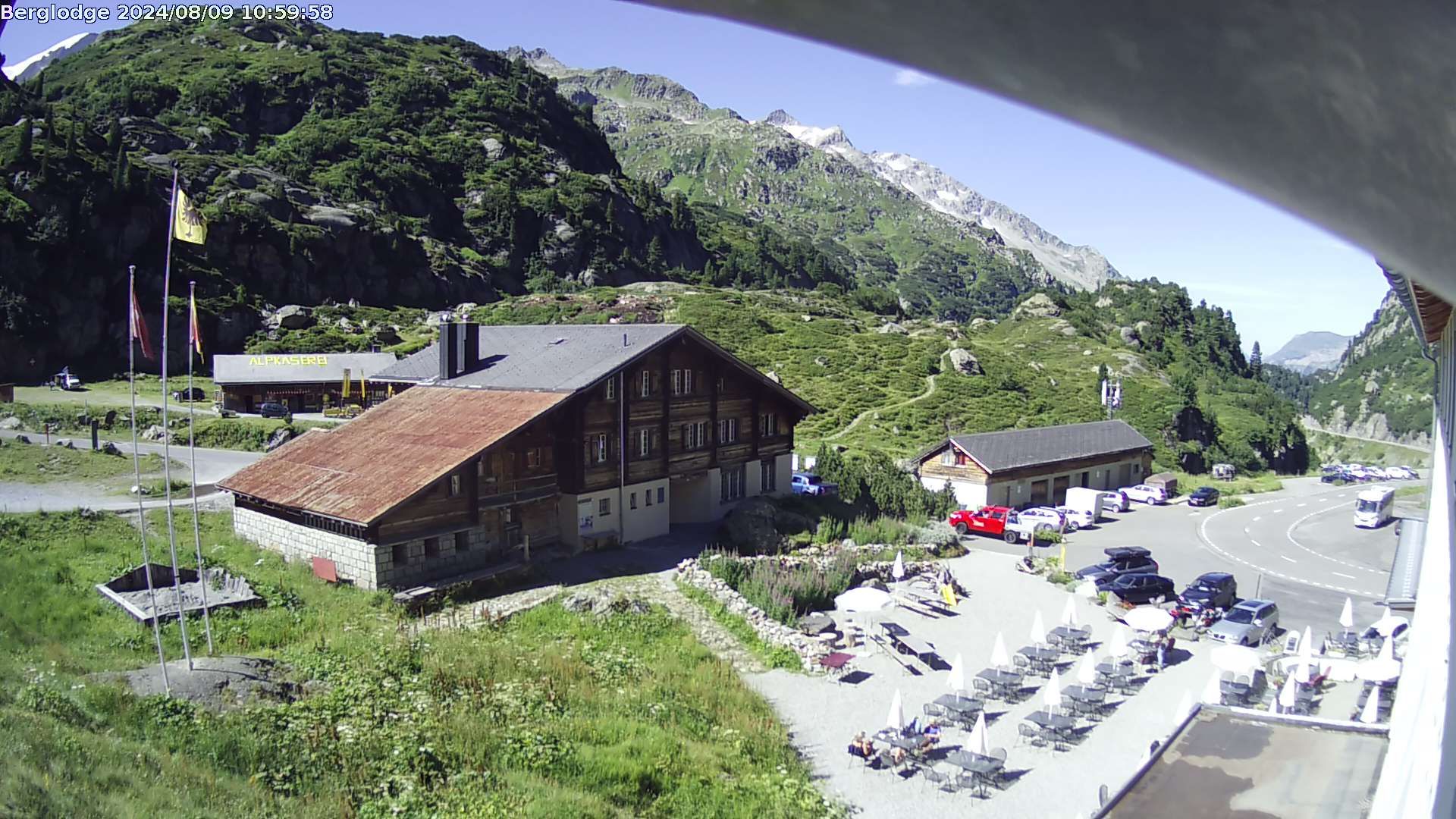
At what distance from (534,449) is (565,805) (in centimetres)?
1497

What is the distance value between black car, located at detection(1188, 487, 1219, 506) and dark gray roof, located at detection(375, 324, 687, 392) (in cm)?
3300

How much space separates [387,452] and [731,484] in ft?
41.4

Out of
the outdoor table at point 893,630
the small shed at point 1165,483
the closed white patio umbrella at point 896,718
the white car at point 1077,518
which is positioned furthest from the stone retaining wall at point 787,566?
the small shed at point 1165,483

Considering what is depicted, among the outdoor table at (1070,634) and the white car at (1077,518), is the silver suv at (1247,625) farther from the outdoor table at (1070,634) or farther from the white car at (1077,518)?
the white car at (1077,518)

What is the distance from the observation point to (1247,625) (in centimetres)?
2314

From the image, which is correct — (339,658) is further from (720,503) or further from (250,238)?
(250,238)

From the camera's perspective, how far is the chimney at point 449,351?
30422mm

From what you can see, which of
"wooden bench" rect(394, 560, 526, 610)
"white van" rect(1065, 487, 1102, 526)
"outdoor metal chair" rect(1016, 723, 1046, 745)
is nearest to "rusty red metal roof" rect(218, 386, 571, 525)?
"wooden bench" rect(394, 560, 526, 610)

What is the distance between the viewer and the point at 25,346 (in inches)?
2318

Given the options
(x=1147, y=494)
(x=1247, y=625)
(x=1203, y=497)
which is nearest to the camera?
(x=1247, y=625)

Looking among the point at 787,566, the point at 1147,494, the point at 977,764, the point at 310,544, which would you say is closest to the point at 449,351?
the point at 310,544

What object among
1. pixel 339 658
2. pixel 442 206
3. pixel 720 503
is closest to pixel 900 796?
pixel 339 658

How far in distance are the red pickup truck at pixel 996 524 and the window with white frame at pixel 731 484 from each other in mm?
9206

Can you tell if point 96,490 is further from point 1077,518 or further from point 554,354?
point 1077,518
